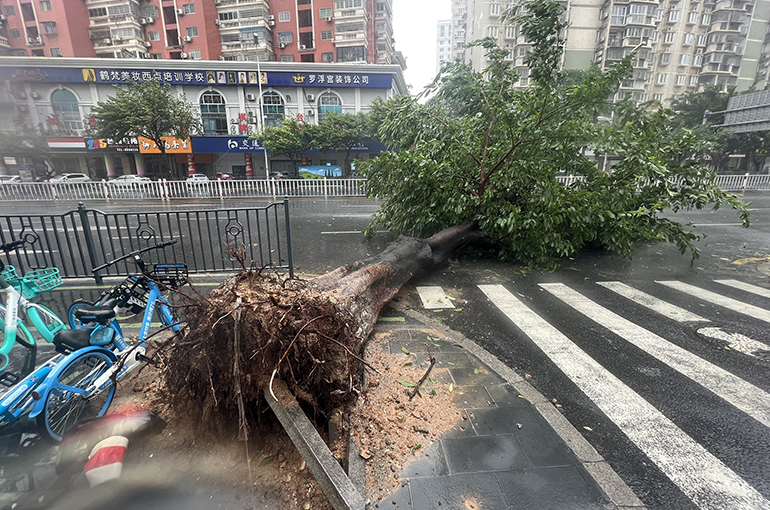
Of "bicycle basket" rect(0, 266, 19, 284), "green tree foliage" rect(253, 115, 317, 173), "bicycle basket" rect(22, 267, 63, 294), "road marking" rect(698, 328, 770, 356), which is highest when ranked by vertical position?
"green tree foliage" rect(253, 115, 317, 173)

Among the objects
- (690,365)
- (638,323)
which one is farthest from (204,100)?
(690,365)

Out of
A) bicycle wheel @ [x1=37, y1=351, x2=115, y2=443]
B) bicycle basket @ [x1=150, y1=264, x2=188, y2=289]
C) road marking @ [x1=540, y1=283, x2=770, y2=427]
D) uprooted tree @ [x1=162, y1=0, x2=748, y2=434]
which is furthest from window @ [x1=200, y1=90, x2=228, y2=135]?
road marking @ [x1=540, y1=283, x2=770, y2=427]

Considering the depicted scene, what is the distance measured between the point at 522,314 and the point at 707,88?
48346 millimetres

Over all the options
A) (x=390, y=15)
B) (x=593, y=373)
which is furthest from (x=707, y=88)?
(x=593, y=373)

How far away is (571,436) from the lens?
2.65 meters

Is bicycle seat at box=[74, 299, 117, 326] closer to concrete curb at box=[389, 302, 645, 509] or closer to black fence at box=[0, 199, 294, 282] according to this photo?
black fence at box=[0, 199, 294, 282]

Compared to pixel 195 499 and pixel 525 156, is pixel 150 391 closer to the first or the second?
pixel 195 499

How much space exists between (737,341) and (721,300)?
1734 millimetres

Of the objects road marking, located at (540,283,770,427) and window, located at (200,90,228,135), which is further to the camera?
window, located at (200,90,228,135)

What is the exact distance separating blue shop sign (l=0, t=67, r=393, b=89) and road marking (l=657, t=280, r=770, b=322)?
1300 inches

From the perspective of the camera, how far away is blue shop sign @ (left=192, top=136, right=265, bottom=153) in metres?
33.5

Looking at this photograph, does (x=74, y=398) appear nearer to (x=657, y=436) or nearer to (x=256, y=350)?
(x=256, y=350)

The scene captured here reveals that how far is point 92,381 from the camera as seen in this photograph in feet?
9.14

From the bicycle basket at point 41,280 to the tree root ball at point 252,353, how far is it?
2.87 metres
